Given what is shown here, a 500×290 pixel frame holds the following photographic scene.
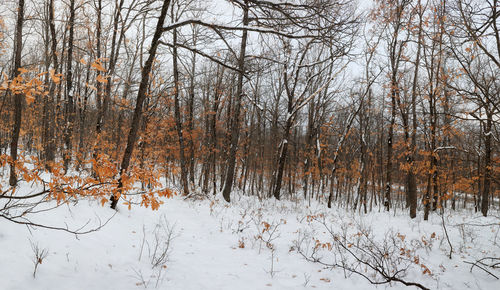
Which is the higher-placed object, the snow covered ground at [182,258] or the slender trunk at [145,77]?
the slender trunk at [145,77]

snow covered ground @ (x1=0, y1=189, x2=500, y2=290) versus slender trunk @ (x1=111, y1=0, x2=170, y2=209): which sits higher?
slender trunk @ (x1=111, y1=0, x2=170, y2=209)

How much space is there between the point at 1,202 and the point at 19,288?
132 inches

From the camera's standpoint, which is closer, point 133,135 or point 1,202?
point 1,202

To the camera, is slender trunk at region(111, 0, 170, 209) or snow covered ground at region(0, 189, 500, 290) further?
slender trunk at region(111, 0, 170, 209)

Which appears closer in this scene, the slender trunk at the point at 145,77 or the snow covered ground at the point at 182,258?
the snow covered ground at the point at 182,258

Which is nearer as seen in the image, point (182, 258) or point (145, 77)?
point (182, 258)

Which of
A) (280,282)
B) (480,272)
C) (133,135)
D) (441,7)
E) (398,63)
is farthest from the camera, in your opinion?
(398,63)

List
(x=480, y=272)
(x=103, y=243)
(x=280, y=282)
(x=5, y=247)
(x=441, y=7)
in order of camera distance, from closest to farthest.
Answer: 1. (x=5, y=247)
2. (x=280, y=282)
3. (x=103, y=243)
4. (x=480, y=272)
5. (x=441, y=7)

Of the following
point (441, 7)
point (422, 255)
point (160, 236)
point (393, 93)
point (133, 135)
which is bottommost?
point (422, 255)

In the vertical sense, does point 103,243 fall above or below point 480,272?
above

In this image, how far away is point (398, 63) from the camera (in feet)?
41.2

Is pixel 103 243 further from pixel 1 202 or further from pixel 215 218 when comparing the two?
pixel 215 218

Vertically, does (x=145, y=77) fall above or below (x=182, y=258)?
above

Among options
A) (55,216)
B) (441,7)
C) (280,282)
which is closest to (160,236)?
(55,216)
